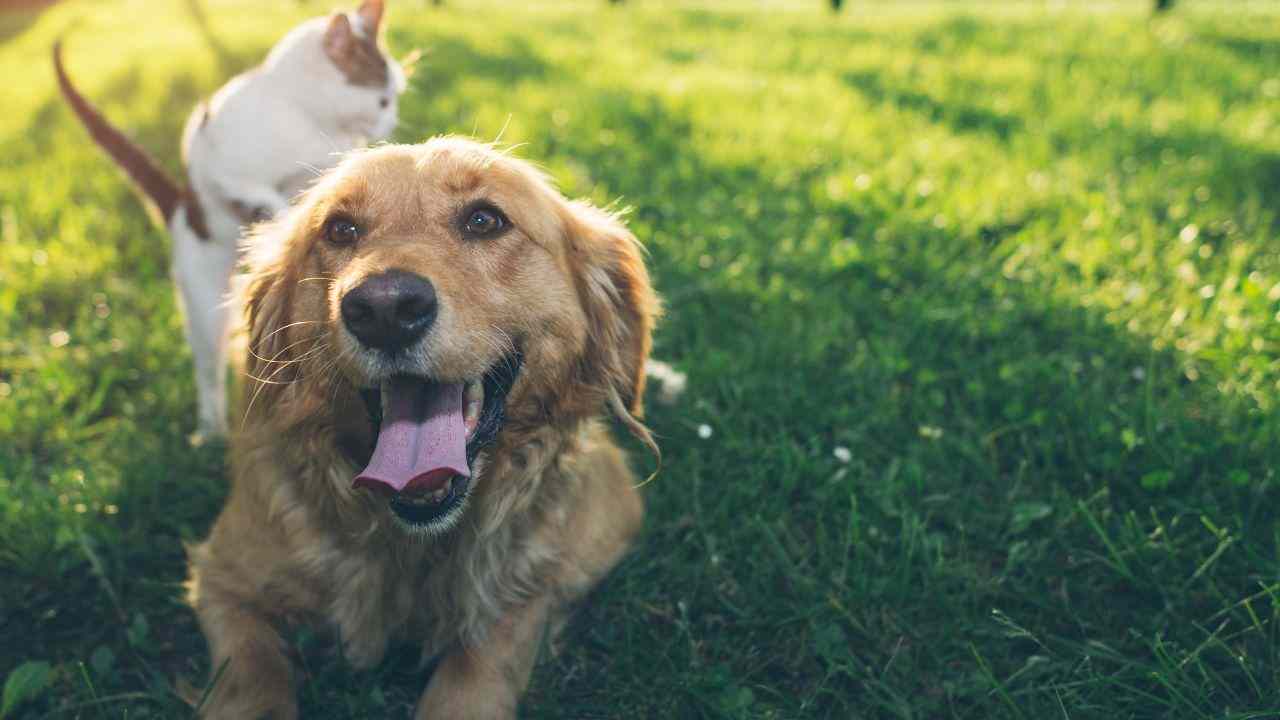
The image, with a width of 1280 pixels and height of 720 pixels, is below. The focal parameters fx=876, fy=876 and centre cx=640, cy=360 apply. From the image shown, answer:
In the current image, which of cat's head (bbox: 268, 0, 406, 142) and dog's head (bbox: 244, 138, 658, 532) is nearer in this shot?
dog's head (bbox: 244, 138, 658, 532)

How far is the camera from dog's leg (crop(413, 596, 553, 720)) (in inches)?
76.5

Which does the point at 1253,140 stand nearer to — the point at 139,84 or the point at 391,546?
the point at 391,546

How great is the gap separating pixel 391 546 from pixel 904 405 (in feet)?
5.85

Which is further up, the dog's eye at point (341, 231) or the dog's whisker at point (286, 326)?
the dog's eye at point (341, 231)

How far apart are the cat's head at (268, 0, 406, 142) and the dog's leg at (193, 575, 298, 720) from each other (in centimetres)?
179

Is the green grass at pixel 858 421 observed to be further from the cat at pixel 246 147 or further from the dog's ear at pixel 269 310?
the dog's ear at pixel 269 310

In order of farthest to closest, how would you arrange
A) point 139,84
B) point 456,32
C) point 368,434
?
point 456,32
point 139,84
point 368,434

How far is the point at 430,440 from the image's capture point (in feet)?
6.34

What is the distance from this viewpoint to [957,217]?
13.9 ft

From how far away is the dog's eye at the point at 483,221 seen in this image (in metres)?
2.14

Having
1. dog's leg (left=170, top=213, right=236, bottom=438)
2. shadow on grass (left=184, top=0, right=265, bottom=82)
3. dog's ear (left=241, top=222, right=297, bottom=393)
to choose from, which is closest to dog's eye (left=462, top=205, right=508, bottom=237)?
dog's ear (left=241, top=222, right=297, bottom=393)

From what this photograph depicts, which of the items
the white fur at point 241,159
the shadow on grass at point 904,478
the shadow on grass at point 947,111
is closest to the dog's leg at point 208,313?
the white fur at point 241,159

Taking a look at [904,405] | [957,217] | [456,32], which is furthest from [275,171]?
[456,32]

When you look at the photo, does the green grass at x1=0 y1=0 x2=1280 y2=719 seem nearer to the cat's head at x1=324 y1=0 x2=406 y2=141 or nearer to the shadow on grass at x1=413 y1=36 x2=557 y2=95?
the shadow on grass at x1=413 y1=36 x2=557 y2=95
